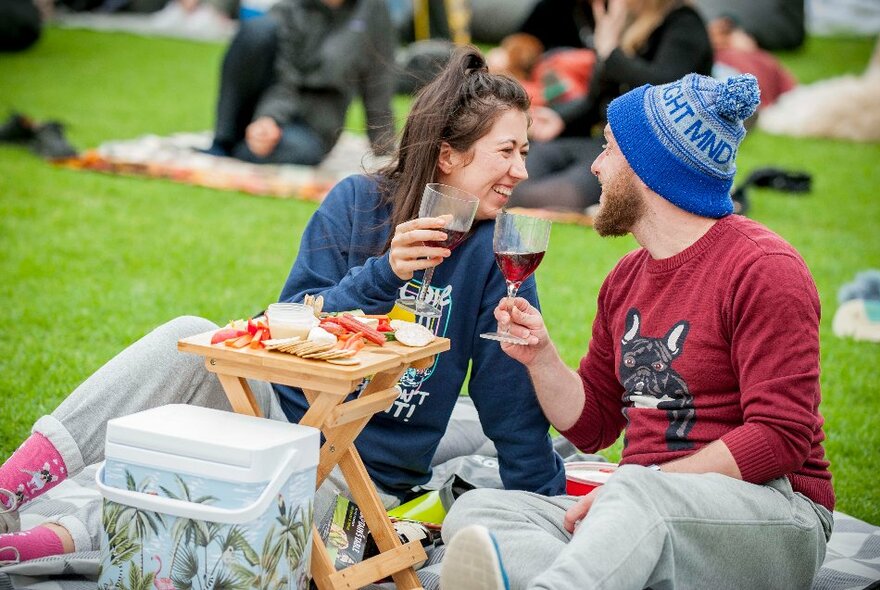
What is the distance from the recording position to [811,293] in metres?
3.01

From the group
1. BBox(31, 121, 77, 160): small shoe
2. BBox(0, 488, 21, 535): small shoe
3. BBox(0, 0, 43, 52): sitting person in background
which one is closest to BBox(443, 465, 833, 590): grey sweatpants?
BBox(0, 488, 21, 535): small shoe

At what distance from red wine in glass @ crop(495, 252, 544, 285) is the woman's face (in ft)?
1.77

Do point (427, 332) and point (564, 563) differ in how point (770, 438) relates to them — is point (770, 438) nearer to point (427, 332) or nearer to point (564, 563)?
point (564, 563)

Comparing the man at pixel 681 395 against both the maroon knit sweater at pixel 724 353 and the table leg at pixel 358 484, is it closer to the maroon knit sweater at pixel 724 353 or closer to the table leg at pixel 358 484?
the maroon knit sweater at pixel 724 353

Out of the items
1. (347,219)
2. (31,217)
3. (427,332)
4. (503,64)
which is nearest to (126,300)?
(31,217)

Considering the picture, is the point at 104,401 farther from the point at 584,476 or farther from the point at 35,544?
the point at 584,476

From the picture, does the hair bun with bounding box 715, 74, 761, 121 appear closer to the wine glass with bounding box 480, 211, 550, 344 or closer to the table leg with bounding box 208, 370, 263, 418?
the wine glass with bounding box 480, 211, 550, 344

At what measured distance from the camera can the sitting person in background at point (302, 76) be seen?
9.48 meters

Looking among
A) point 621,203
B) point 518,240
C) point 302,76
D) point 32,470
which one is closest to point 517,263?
point 518,240

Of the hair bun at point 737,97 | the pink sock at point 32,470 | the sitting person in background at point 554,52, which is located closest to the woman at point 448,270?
the pink sock at point 32,470

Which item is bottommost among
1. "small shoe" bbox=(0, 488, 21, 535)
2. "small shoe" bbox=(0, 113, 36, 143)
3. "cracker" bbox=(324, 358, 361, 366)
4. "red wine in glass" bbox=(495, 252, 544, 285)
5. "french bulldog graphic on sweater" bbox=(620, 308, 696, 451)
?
"small shoe" bbox=(0, 113, 36, 143)

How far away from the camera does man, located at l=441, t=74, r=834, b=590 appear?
277cm

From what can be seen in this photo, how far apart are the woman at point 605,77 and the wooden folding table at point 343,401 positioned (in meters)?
5.48

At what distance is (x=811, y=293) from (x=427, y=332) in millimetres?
1061
